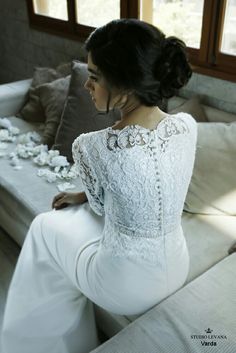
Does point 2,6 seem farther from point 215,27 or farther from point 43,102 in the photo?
point 215,27

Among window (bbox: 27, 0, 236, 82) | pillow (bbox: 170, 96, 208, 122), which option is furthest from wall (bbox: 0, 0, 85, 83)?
pillow (bbox: 170, 96, 208, 122)

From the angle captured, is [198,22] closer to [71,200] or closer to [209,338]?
[71,200]

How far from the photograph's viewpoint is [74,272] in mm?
1242

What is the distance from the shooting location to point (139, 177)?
3.33ft

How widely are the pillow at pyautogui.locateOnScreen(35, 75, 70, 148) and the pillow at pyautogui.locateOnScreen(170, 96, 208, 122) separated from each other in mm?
754

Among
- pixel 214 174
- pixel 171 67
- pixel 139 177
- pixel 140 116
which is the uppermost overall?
pixel 171 67

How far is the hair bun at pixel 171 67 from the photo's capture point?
1001 mm

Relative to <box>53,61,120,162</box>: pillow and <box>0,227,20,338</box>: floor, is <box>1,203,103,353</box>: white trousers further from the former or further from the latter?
<box>53,61,120,162</box>: pillow

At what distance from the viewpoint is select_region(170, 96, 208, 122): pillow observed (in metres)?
1.90

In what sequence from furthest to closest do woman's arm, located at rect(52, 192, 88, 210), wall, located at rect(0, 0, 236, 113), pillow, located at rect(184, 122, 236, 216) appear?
wall, located at rect(0, 0, 236, 113) → pillow, located at rect(184, 122, 236, 216) → woman's arm, located at rect(52, 192, 88, 210)

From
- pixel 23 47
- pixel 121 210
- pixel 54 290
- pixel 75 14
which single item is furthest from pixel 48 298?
pixel 23 47

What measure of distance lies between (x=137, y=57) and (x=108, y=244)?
20.8 inches

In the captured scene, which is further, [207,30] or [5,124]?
[5,124]

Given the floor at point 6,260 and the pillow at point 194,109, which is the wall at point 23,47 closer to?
the pillow at point 194,109
